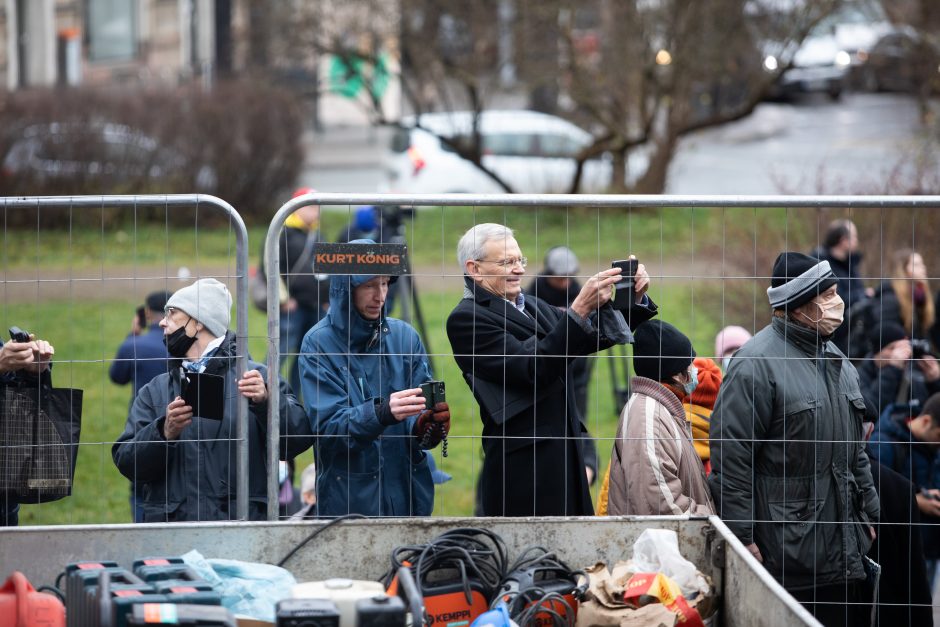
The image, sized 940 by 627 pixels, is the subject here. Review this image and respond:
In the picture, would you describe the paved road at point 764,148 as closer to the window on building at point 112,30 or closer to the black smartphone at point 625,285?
the window on building at point 112,30

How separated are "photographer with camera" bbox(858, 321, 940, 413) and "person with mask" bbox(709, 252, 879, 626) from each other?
1476mm

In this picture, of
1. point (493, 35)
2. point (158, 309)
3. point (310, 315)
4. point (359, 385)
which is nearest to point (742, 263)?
point (310, 315)

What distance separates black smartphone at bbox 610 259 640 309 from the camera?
508 cm

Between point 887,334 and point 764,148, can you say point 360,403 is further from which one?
point 764,148

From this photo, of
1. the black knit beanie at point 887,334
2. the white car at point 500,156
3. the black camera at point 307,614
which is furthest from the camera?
the white car at point 500,156

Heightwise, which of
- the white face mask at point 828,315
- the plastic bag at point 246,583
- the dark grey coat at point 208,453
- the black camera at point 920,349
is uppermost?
the white face mask at point 828,315

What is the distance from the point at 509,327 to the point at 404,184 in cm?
1635

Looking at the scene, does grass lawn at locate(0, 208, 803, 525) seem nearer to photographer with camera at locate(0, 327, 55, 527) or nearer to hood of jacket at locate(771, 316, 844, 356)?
photographer with camera at locate(0, 327, 55, 527)

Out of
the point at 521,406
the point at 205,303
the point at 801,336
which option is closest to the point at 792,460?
the point at 801,336

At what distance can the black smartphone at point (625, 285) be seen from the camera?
5.08 meters

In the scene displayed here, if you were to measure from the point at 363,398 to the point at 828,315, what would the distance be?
6.36ft

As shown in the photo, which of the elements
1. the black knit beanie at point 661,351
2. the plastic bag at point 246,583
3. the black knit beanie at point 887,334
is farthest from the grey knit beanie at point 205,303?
the black knit beanie at point 887,334

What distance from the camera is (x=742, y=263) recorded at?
36.9ft

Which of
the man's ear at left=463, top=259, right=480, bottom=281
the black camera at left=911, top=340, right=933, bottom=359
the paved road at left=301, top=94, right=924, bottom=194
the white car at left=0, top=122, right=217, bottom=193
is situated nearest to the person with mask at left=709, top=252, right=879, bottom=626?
the man's ear at left=463, top=259, right=480, bottom=281
